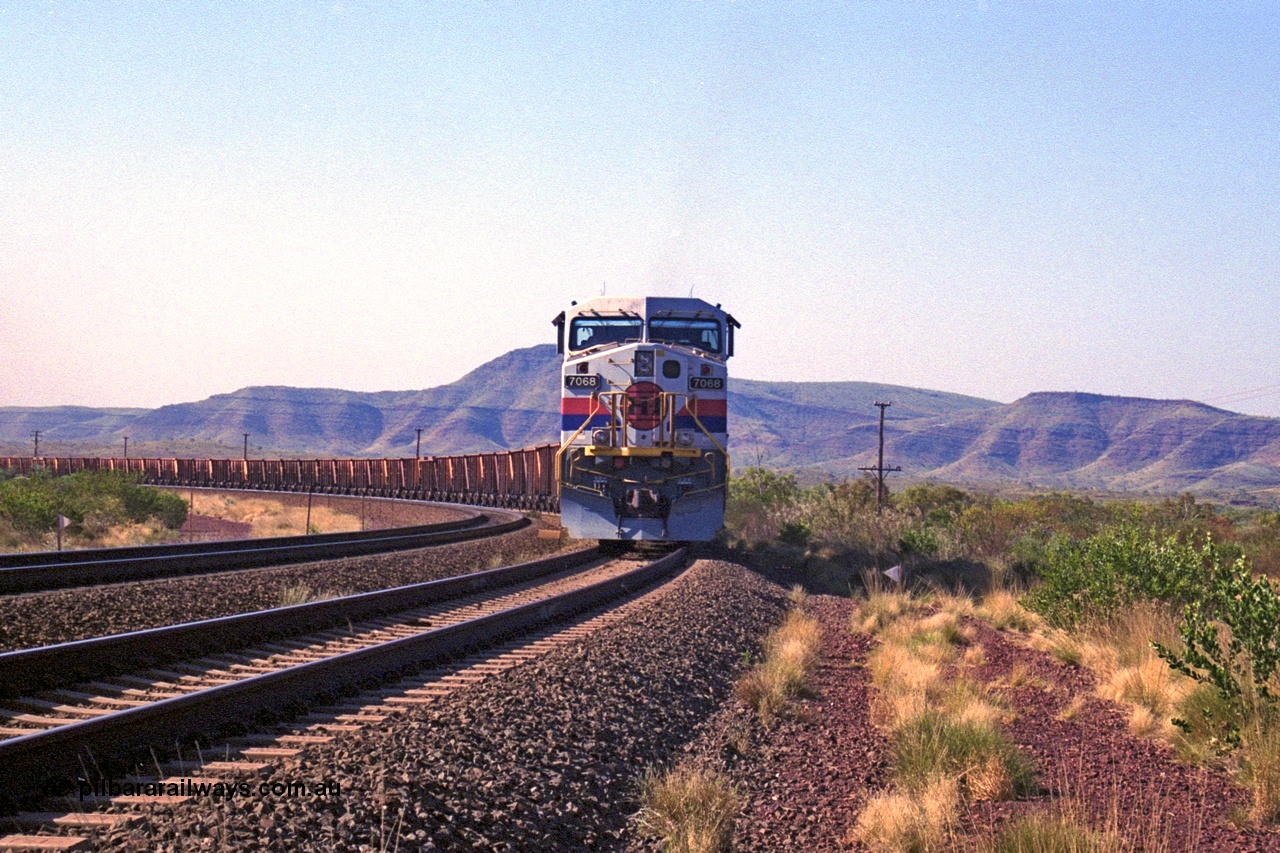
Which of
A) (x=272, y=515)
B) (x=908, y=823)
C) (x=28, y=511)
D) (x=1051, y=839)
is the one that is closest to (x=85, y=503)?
(x=28, y=511)

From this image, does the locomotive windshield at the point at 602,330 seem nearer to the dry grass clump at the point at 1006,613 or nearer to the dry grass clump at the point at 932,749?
the dry grass clump at the point at 1006,613

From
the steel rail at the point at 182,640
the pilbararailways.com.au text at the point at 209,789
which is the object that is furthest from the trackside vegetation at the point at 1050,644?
the steel rail at the point at 182,640

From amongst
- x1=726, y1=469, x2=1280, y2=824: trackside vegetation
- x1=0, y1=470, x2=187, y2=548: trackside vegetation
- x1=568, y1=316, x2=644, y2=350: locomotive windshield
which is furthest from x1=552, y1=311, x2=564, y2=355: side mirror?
x1=0, y1=470, x2=187, y2=548: trackside vegetation

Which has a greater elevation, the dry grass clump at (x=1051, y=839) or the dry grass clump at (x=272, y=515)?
the dry grass clump at (x=1051, y=839)

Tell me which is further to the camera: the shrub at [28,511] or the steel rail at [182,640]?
the shrub at [28,511]

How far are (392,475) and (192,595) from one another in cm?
3799

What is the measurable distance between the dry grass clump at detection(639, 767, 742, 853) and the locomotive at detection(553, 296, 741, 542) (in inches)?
480

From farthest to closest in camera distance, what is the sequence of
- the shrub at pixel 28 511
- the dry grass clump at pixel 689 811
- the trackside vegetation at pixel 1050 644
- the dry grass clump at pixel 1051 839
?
1. the shrub at pixel 28 511
2. the trackside vegetation at pixel 1050 644
3. the dry grass clump at pixel 689 811
4. the dry grass clump at pixel 1051 839

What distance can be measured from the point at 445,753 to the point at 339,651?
12.0 feet

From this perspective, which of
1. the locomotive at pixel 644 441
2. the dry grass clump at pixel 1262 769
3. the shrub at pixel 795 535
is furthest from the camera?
the shrub at pixel 795 535

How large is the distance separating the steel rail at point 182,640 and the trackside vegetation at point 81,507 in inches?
548

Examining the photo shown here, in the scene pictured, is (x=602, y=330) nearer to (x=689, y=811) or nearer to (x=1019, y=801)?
(x=1019, y=801)

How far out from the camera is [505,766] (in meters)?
6.11

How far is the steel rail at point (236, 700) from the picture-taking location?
5309mm
